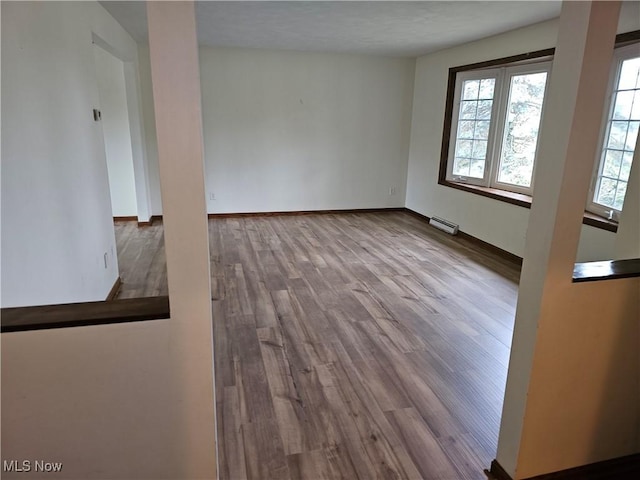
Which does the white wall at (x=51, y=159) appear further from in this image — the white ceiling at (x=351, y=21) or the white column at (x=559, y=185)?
the white column at (x=559, y=185)

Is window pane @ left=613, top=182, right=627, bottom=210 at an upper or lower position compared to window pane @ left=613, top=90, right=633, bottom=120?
lower

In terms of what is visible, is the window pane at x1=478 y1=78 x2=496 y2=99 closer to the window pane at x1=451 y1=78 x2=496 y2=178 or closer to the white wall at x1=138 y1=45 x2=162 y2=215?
the window pane at x1=451 y1=78 x2=496 y2=178

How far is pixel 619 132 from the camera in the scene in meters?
3.26

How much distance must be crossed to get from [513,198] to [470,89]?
1.64 metres

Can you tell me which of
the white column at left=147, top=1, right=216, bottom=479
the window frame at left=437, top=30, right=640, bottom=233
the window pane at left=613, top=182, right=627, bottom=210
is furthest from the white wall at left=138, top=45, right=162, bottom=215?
the window pane at left=613, top=182, right=627, bottom=210

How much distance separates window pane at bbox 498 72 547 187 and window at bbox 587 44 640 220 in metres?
0.83

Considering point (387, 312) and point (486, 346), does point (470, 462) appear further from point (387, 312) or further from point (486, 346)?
point (387, 312)

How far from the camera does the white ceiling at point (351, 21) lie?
3.38 m

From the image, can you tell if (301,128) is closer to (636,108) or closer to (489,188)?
(489,188)

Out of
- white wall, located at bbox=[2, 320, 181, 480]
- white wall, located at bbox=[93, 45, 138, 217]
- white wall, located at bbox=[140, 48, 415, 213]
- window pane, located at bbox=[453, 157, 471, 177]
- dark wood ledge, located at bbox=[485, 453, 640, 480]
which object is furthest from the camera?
white wall, located at bbox=[140, 48, 415, 213]

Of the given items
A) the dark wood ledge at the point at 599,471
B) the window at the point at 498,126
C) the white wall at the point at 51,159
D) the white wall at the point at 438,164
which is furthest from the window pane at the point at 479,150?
the white wall at the point at 51,159

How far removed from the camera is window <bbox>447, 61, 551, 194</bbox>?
4244 mm

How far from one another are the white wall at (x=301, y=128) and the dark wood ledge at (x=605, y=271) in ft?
16.5

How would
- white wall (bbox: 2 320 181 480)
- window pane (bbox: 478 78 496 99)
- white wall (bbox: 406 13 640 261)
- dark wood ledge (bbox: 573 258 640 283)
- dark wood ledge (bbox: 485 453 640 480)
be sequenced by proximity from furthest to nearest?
window pane (bbox: 478 78 496 99), white wall (bbox: 406 13 640 261), dark wood ledge (bbox: 485 453 640 480), dark wood ledge (bbox: 573 258 640 283), white wall (bbox: 2 320 181 480)
